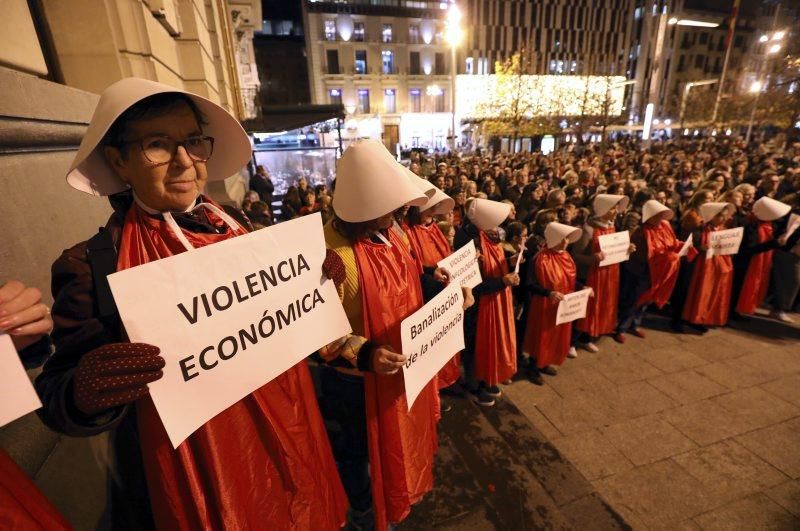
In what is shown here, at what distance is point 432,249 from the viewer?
3.63m

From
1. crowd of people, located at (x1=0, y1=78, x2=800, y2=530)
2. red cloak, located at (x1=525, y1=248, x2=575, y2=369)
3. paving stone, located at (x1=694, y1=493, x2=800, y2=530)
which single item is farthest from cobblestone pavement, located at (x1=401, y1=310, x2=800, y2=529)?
crowd of people, located at (x1=0, y1=78, x2=800, y2=530)

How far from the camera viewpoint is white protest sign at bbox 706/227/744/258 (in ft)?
15.3

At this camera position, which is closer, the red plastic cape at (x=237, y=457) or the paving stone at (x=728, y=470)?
the red plastic cape at (x=237, y=457)

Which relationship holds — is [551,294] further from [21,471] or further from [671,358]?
[21,471]

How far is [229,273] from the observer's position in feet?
4.08

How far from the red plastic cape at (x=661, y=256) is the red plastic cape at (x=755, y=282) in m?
1.39

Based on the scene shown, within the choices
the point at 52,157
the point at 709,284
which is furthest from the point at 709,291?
the point at 52,157

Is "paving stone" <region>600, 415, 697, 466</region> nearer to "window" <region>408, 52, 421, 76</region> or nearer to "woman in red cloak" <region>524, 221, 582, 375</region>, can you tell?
"woman in red cloak" <region>524, 221, 582, 375</region>

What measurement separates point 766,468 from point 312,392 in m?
3.70

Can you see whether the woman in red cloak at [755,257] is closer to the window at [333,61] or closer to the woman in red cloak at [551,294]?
the woman in red cloak at [551,294]

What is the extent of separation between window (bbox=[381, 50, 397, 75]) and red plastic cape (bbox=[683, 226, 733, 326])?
42.1m

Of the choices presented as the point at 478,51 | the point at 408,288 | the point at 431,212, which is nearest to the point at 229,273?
the point at 408,288

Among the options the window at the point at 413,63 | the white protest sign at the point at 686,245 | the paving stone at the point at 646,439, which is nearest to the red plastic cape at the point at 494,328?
the paving stone at the point at 646,439

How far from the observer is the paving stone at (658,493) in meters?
2.54
